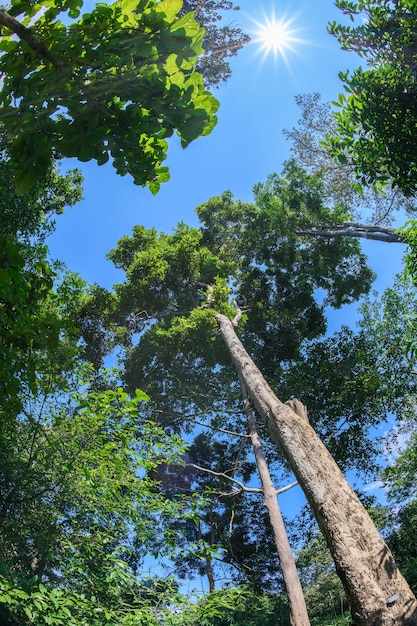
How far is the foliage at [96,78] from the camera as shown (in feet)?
5.17

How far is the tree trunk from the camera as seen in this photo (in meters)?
10.5

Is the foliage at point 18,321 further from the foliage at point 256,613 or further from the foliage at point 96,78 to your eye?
the foliage at point 256,613

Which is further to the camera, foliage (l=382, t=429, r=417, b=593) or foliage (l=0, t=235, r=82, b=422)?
foliage (l=382, t=429, r=417, b=593)

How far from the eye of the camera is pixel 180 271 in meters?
13.5

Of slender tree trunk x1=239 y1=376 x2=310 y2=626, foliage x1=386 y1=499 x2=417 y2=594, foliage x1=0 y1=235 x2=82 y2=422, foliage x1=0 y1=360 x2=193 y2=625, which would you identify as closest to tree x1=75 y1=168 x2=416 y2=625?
slender tree trunk x1=239 y1=376 x2=310 y2=626

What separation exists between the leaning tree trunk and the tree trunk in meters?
6.81

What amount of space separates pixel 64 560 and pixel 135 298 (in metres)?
9.14

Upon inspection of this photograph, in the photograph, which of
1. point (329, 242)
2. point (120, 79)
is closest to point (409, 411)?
point (329, 242)

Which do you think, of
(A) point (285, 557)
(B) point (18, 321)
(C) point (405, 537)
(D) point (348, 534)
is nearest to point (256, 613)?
(C) point (405, 537)

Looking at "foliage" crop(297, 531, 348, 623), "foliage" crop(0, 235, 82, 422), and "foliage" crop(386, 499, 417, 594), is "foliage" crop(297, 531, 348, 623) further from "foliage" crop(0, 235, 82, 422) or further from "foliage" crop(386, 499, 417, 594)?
"foliage" crop(0, 235, 82, 422)

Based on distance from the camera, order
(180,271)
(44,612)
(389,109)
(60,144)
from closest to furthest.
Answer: (60,144) → (44,612) → (389,109) → (180,271)

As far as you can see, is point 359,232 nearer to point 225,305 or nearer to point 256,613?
point 225,305

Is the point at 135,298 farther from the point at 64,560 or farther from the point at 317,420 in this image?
the point at 64,560

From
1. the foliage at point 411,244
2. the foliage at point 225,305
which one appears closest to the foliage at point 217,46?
the foliage at point 225,305
